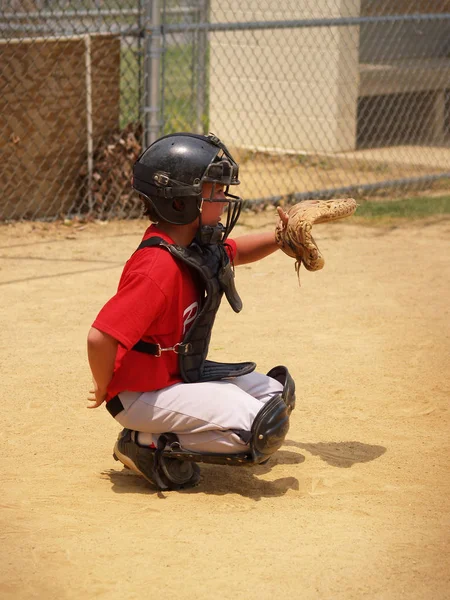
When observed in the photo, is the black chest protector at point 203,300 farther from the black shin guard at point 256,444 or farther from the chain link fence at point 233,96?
the chain link fence at point 233,96

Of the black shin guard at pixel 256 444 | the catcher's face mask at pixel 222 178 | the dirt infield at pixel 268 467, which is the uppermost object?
the catcher's face mask at pixel 222 178

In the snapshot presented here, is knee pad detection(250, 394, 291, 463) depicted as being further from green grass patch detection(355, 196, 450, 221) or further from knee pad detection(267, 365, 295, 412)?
green grass patch detection(355, 196, 450, 221)

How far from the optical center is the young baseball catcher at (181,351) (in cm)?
318

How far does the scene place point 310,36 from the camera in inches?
407

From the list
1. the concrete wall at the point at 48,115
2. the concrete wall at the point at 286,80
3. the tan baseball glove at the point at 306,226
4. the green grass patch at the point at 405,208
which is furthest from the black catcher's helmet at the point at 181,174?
the concrete wall at the point at 286,80

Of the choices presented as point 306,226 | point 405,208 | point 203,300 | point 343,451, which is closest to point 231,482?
point 343,451

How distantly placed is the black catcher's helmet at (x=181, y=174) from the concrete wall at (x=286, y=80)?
710cm

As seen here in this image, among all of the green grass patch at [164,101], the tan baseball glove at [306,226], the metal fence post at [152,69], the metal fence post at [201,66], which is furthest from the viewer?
the metal fence post at [201,66]

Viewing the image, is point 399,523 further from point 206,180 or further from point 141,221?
point 141,221

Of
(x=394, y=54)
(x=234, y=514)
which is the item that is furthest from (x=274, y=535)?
(x=394, y=54)

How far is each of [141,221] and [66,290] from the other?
197 centimetres

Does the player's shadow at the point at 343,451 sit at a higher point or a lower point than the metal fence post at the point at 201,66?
lower

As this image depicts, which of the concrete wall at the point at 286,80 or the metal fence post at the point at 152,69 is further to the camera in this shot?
the concrete wall at the point at 286,80

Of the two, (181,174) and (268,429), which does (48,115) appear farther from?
(268,429)
